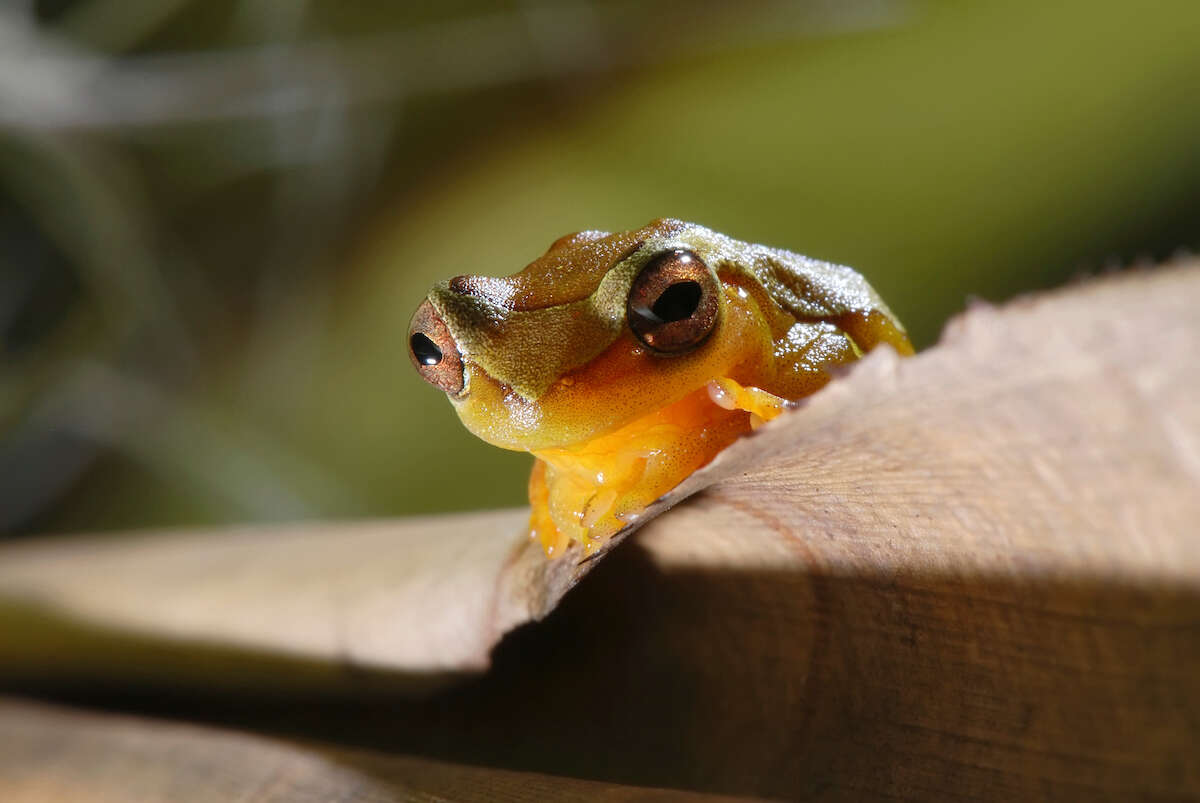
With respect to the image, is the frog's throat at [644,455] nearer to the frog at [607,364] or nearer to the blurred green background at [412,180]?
the frog at [607,364]

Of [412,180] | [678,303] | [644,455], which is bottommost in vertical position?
[644,455]

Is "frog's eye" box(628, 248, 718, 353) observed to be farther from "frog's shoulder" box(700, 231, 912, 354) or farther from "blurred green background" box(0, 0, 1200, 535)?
"blurred green background" box(0, 0, 1200, 535)

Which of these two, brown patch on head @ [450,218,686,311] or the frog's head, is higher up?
brown patch on head @ [450,218,686,311]

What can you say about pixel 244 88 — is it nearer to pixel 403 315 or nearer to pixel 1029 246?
pixel 403 315

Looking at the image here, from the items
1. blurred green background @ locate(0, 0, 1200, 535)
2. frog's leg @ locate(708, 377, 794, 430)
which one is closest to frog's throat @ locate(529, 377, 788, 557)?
frog's leg @ locate(708, 377, 794, 430)

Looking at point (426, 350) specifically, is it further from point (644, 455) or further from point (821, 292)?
point (821, 292)

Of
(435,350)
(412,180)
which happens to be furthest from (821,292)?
(412,180)

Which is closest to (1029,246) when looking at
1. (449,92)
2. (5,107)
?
(449,92)
